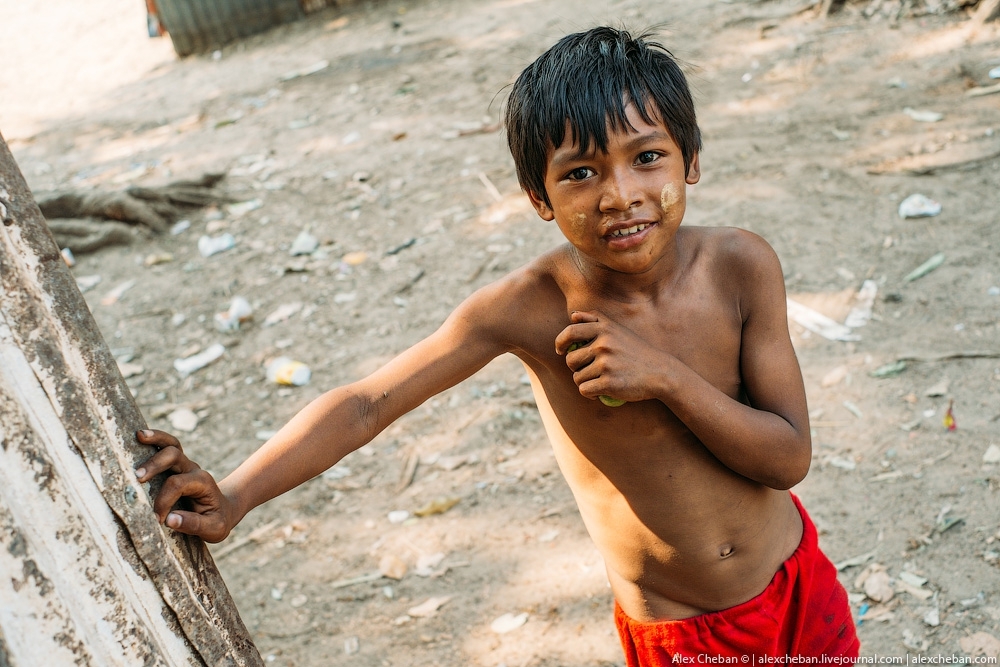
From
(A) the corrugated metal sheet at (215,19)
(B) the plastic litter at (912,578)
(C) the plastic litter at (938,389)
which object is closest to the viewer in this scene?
(B) the plastic litter at (912,578)

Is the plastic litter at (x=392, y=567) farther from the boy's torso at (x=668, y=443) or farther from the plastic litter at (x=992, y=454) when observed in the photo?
the plastic litter at (x=992, y=454)

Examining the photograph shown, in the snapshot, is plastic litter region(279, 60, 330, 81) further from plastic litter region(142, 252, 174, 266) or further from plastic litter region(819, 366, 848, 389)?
plastic litter region(819, 366, 848, 389)

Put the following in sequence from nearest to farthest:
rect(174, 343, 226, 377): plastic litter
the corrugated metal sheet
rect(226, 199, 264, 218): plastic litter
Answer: rect(174, 343, 226, 377): plastic litter, rect(226, 199, 264, 218): plastic litter, the corrugated metal sheet

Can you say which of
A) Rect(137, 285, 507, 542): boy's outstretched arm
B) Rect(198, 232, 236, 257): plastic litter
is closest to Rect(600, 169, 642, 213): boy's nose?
Rect(137, 285, 507, 542): boy's outstretched arm

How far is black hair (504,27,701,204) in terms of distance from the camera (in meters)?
1.53

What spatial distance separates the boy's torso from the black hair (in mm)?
209

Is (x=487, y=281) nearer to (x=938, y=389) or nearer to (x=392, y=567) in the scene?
(x=392, y=567)

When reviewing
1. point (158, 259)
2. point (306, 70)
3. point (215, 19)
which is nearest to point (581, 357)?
point (158, 259)

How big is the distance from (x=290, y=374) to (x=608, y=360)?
269cm

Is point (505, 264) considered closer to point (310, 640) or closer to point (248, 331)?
point (248, 331)

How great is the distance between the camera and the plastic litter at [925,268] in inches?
143

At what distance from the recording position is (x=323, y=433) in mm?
1517

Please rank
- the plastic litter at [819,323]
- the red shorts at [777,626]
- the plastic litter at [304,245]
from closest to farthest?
the red shorts at [777,626] < the plastic litter at [819,323] < the plastic litter at [304,245]

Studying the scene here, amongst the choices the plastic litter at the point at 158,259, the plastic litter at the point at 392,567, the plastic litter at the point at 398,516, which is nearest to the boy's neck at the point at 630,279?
the plastic litter at the point at 392,567
